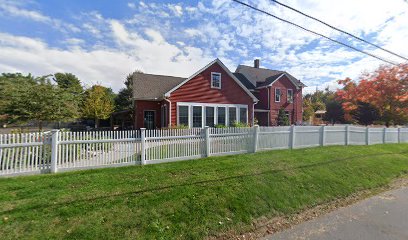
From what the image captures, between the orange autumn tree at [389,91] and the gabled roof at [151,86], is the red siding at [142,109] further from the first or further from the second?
the orange autumn tree at [389,91]

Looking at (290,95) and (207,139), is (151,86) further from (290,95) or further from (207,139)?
(290,95)

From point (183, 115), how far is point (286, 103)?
15.9 m

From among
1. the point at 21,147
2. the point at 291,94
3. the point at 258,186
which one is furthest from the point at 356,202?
the point at 291,94

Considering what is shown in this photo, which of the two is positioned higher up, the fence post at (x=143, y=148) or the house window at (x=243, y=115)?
the house window at (x=243, y=115)

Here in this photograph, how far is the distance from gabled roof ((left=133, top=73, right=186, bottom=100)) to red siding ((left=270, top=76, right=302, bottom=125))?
39.3 ft

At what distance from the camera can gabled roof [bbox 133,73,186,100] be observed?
Answer: 1869cm

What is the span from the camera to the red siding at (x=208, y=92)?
17.1 metres

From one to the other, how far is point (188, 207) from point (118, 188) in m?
1.76

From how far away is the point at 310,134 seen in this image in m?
11.2

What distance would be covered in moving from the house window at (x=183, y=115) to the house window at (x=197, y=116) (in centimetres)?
70

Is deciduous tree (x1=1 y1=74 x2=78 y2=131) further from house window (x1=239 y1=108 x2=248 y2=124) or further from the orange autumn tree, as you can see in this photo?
the orange autumn tree

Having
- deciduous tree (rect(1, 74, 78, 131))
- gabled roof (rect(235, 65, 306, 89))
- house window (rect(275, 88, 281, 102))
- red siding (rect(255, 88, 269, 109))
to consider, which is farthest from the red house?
gabled roof (rect(235, 65, 306, 89))

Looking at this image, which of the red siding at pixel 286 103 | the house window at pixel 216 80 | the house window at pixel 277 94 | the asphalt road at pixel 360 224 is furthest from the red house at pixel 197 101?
the asphalt road at pixel 360 224

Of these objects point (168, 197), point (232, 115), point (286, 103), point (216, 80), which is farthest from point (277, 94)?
point (168, 197)
